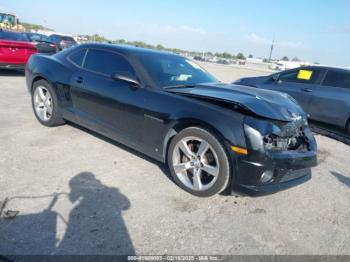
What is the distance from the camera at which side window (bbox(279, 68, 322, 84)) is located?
6.99m

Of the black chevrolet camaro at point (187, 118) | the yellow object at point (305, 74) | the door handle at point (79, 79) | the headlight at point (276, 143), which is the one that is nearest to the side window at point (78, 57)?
the black chevrolet camaro at point (187, 118)

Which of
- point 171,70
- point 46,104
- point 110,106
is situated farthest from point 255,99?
point 46,104

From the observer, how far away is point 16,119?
5527 millimetres

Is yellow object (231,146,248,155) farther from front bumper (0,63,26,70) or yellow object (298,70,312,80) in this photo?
front bumper (0,63,26,70)

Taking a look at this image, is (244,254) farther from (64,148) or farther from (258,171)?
(64,148)

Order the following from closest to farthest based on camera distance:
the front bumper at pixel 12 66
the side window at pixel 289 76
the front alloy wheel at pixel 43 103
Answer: the front alloy wheel at pixel 43 103, the side window at pixel 289 76, the front bumper at pixel 12 66

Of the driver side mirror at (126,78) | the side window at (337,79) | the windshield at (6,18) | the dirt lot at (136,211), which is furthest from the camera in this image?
the windshield at (6,18)

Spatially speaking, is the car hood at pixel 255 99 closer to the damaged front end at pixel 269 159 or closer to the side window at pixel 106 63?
the damaged front end at pixel 269 159

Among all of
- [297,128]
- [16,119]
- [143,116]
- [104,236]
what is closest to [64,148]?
[143,116]

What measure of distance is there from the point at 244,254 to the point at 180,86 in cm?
216

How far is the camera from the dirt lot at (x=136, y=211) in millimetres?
2508

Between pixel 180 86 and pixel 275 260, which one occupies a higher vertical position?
pixel 180 86

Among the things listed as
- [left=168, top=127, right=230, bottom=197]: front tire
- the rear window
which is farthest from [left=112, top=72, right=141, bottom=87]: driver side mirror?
the rear window

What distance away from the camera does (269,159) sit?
2.92 m
